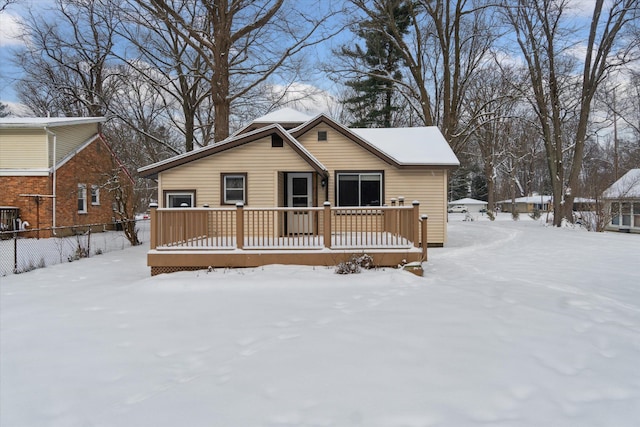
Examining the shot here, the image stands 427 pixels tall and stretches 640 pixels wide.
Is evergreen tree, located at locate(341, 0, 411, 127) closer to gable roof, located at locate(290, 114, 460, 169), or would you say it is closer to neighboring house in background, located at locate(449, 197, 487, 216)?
gable roof, located at locate(290, 114, 460, 169)

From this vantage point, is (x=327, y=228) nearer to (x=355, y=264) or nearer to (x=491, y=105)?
(x=355, y=264)

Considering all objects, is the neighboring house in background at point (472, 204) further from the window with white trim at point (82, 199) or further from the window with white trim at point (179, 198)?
the window with white trim at point (179, 198)

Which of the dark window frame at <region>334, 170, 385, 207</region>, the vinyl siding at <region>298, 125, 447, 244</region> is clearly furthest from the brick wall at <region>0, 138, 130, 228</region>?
the dark window frame at <region>334, 170, 385, 207</region>

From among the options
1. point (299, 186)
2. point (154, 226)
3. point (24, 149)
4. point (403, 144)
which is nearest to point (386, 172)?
point (403, 144)

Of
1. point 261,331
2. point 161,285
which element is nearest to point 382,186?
point 161,285

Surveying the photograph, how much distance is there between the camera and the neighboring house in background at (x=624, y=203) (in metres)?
18.1

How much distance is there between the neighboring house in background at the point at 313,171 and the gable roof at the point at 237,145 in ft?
0.09

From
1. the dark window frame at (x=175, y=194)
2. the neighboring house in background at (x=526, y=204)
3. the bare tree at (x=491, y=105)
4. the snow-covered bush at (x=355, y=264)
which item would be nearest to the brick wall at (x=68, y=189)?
the dark window frame at (x=175, y=194)

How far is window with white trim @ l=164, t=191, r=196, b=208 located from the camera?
10.7m

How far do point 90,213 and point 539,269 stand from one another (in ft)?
65.3

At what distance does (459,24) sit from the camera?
68.9ft

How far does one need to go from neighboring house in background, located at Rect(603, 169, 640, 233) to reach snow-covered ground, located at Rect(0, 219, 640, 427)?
1411 centimetres

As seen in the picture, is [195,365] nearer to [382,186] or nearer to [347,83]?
[382,186]

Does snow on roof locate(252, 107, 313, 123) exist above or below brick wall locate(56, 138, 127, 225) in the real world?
above
